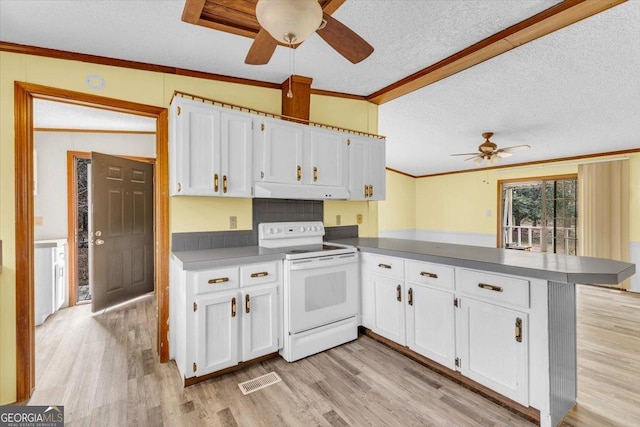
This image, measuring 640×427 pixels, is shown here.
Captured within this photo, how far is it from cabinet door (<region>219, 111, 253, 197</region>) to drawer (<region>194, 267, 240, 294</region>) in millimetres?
638

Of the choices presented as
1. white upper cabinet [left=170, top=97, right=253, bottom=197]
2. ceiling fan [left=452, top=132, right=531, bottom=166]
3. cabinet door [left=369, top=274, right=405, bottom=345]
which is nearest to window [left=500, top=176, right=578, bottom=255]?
ceiling fan [left=452, top=132, right=531, bottom=166]

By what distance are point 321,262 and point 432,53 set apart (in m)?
1.96

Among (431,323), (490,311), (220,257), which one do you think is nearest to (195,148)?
(220,257)

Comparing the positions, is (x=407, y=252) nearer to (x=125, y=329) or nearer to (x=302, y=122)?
(x=302, y=122)

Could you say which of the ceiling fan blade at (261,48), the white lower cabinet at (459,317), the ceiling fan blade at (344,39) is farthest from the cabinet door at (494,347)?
the ceiling fan blade at (261,48)

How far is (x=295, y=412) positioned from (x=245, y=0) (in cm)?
235

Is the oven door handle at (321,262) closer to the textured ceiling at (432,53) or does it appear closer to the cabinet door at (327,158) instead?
the cabinet door at (327,158)

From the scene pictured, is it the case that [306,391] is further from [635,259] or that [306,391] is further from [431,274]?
[635,259]

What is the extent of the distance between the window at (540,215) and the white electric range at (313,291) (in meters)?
5.01

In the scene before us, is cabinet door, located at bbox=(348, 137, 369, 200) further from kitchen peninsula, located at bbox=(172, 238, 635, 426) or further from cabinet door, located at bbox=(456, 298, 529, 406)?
cabinet door, located at bbox=(456, 298, 529, 406)

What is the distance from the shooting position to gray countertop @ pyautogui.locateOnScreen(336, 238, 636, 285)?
149 cm

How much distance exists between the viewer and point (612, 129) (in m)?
3.89

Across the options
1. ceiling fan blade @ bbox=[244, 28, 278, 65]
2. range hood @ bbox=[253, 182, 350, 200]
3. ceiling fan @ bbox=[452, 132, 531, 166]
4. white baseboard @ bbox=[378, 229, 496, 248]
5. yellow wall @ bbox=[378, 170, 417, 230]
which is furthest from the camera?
yellow wall @ bbox=[378, 170, 417, 230]

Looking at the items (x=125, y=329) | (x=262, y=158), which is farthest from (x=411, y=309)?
(x=125, y=329)
